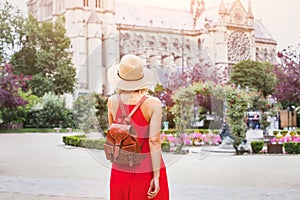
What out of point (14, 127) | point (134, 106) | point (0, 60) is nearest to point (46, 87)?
point (0, 60)

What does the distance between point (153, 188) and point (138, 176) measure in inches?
5.7

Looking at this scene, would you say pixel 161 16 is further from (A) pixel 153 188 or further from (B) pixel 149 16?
(A) pixel 153 188

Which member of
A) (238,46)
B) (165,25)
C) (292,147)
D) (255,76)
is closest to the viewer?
(292,147)

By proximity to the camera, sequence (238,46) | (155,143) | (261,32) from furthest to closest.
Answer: (261,32) < (238,46) < (155,143)

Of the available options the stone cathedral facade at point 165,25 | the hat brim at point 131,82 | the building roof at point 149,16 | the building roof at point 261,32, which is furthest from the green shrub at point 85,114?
the building roof at point 261,32

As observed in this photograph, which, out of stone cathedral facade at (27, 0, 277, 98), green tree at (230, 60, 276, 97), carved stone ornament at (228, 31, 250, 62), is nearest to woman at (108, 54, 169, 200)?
green tree at (230, 60, 276, 97)

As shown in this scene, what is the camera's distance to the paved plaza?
24.5 feet

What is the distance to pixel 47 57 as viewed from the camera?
43.9m

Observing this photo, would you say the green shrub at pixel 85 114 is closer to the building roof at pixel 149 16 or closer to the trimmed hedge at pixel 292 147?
the trimmed hedge at pixel 292 147

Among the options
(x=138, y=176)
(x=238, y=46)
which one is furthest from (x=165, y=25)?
(x=138, y=176)

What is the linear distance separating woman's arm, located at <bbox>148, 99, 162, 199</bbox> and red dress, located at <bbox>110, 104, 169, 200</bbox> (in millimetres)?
37

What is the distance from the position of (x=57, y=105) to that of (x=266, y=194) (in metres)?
29.8

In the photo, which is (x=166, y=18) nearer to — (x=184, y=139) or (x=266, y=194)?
(x=184, y=139)

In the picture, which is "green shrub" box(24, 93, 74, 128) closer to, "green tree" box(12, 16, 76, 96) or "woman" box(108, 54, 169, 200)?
"green tree" box(12, 16, 76, 96)
